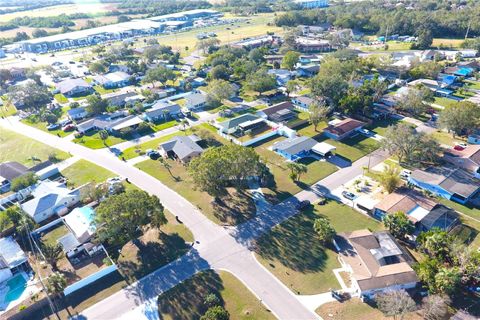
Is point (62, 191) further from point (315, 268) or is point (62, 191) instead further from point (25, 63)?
point (25, 63)

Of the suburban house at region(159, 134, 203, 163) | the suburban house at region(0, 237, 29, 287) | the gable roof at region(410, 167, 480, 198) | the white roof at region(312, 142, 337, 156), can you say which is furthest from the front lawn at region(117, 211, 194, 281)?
the gable roof at region(410, 167, 480, 198)

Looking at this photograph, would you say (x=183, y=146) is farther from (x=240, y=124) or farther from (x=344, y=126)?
(x=344, y=126)

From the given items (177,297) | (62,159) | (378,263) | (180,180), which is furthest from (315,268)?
(62,159)

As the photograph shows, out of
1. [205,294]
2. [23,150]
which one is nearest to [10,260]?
[205,294]

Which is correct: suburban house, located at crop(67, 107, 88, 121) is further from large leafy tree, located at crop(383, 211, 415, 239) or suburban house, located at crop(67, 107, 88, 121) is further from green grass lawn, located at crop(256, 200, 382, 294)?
large leafy tree, located at crop(383, 211, 415, 239)

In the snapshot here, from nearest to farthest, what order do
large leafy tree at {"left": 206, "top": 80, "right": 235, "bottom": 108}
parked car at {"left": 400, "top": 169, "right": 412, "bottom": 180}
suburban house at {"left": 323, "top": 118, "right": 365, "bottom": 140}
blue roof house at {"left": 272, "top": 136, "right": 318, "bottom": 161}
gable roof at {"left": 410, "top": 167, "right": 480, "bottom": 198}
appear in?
gable roof at {"left": 410, "top": 167, "right": 480, "bottom": 198} < parked car at {"left": 400, "top": 169, "right": 412, "bottom": 180} < blue roof house at {"left": 272, "top": 136, "right": 318, "bottom": 161} < suburban house at {"left": 323, "top": 118, "right": 365, "bottom": 140} < large leafy tree at {"left": 206, "top": 80, "right": 235, "bottom": 108}

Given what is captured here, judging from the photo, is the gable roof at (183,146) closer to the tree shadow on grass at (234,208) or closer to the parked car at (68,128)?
the tree shadow on grass at (234,208)
